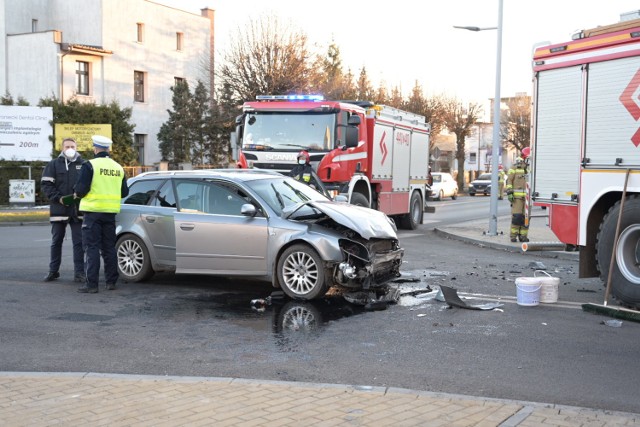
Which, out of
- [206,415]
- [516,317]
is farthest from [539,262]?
[206,415]

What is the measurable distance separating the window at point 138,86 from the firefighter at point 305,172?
2753cm

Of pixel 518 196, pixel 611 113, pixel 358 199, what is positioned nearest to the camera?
pixel 611 113

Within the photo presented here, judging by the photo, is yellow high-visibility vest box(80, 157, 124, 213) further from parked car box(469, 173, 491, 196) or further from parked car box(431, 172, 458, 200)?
parked car box(469, 173, 491, 196)

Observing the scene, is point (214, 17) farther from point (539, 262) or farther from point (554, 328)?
point (554, 328)

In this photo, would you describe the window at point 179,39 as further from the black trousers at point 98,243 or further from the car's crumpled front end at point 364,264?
the car's crumpled front end at point 364,264

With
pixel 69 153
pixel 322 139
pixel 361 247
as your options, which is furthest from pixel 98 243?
pixel 322 139

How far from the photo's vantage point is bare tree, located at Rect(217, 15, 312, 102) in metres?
36.1

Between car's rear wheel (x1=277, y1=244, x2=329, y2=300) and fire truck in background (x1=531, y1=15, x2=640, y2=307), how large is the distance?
3.18 m

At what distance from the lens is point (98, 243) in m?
9.53

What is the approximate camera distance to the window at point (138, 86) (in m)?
40.7

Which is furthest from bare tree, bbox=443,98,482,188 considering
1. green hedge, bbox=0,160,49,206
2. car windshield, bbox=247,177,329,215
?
car windshield, bbox=247,177,329,215

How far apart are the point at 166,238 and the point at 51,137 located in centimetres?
2134

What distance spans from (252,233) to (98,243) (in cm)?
206

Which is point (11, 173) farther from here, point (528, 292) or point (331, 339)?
point (331, 339)
